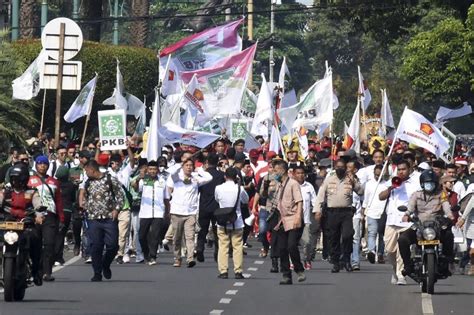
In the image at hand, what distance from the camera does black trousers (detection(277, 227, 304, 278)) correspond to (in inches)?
870

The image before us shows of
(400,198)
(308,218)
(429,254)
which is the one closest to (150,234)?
(308,218)

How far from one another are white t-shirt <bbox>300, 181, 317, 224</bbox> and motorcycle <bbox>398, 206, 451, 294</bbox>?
521cm

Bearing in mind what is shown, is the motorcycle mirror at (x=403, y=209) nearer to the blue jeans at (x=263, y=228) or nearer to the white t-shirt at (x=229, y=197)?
the white t-shirt at (x=229, y=197)

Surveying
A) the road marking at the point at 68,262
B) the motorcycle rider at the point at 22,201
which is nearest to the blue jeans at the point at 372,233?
the road marking at the point at 68,262

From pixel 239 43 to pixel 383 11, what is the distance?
8.95 metres

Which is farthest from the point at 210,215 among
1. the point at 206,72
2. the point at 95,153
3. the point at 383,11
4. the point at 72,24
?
the point at 383,11

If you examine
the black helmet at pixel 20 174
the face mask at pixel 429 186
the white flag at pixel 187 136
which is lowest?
the face mask at pixel 429 186

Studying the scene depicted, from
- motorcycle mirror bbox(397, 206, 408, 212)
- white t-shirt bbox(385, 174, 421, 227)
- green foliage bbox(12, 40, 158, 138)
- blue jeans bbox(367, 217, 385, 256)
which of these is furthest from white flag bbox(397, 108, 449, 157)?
green foliage bbox(12, 40, 158, 138)

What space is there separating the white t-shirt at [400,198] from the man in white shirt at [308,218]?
107 inches

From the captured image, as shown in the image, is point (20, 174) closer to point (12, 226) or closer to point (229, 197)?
point (12, 226)

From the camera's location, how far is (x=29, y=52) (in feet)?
144

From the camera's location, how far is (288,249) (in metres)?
22.2

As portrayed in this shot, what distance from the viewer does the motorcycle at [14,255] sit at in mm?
18359

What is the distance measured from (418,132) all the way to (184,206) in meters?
3.99
